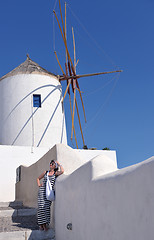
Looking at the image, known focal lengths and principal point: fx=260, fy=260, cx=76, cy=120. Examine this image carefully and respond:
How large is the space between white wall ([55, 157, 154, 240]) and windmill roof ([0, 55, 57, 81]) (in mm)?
10044

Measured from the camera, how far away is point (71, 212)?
3.60 metres

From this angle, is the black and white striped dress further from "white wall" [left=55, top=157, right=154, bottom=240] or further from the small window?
the small window

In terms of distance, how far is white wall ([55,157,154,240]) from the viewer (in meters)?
1.92

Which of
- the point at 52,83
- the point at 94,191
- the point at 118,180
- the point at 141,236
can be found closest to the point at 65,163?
the point at 94,191

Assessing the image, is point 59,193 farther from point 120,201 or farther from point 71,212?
point 120,201

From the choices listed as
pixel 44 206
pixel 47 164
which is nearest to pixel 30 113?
pixel 47 164

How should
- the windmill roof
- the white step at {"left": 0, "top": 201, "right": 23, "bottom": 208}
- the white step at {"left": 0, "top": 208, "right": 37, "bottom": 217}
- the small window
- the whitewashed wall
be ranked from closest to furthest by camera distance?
the whitewashed wall, the white step at {"left": 0, "top": 208, "right": 37, "bottom": 217}, the white step at {"left": 0, "top": 201, "right": 23, "bottom": 208}, the small window, the windmill roof

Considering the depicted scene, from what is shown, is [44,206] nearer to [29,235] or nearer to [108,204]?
[29,235]

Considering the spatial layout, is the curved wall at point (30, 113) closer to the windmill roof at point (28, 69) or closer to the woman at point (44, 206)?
the windmill roof at point (28, 69)

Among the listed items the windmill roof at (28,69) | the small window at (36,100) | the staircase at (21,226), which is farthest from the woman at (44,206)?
the windmill roof at (28,69)

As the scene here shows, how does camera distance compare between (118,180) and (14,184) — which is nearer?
(118,180)

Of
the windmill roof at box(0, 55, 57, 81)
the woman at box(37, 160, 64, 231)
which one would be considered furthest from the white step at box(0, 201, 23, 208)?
the windmill roof at box(0, 55, 57, 81)

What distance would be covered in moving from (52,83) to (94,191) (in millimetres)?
11029

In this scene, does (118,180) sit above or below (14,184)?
below
